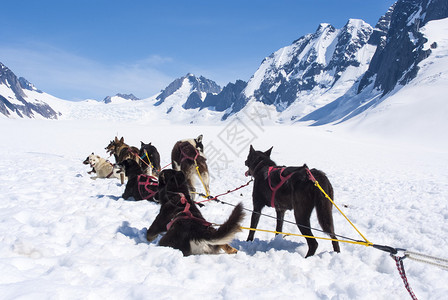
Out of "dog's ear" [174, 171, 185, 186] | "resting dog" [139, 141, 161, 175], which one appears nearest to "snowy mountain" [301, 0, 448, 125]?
"resting dog" [139, 141, 161, 175]

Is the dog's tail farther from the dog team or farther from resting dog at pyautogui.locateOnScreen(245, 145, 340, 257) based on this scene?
resting dog at pyautogui.locateOnScreen(245, 145, 340, 257)

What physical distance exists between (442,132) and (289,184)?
186ft

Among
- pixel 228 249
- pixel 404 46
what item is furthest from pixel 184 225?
pixel 404 46

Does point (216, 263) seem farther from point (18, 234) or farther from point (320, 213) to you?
point (18, 234)

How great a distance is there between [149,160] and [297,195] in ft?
23.2

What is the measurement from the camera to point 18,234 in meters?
3.91

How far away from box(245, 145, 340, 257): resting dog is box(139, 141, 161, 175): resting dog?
18.9 feet

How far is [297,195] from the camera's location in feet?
14.5

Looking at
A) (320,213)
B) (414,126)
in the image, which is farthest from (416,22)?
(320,213)

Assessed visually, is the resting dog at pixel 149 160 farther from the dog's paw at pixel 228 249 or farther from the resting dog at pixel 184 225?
the dog's paw at pixel 228 249

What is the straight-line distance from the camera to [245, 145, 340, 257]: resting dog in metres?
4.12

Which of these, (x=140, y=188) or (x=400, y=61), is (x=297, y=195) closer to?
(x=140, y=188)

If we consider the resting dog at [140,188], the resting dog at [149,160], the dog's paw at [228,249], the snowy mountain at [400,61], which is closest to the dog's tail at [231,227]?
the dog's paw at [228,249]

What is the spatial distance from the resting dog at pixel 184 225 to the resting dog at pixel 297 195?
4.12 feet
